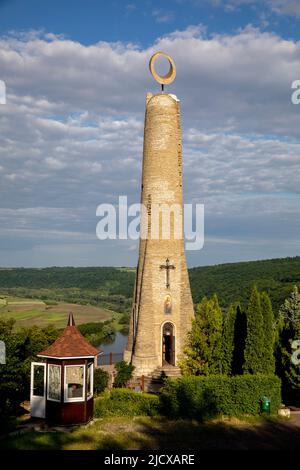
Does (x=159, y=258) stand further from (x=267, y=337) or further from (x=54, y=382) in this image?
(x=54, y=382)

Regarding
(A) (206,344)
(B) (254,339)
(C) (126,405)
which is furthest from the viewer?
(A) (206,344)

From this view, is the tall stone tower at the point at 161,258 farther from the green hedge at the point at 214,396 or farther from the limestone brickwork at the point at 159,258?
the green hedge at the point at 214,396

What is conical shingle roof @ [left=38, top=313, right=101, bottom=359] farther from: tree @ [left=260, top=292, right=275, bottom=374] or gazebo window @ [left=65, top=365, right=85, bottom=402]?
tree @ [left=260, top=292, right=275, bottom=374]

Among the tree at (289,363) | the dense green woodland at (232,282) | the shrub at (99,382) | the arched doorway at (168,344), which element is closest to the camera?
the tree at (289,363)

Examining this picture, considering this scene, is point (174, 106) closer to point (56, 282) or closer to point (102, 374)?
point (102, 374)

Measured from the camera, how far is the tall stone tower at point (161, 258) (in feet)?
80.5

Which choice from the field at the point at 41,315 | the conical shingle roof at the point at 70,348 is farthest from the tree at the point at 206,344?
the field at the point at 41,315

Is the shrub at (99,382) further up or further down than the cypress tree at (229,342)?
further down

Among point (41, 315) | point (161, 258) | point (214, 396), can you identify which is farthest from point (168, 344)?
point (41, 315)

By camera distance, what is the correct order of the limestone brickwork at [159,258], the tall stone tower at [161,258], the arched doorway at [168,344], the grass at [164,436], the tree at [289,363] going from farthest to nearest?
the arched doorway at [168,344] → the tall stone tower at [161,258] → the limestone brickwork at [159,258] → the tree at [289,363] → the grass at [164,436]

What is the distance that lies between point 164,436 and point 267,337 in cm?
707

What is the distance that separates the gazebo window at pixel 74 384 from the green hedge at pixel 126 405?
127 centimetres

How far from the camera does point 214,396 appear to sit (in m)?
16.5

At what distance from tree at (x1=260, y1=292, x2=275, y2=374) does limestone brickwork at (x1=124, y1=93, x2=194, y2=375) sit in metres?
6.42
